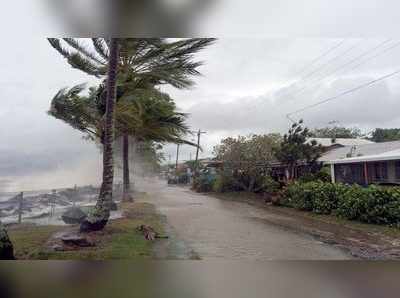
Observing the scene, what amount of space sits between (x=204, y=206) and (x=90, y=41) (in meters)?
4.87

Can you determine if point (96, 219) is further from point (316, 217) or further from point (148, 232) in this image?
point (316, 217)

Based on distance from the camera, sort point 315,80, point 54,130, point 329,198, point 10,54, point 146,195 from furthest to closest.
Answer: point 329,198 → point 146,195 → point 315,80 → point 54,130 → point 10,54

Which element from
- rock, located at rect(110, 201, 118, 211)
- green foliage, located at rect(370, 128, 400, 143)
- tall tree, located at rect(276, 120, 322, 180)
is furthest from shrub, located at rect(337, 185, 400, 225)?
rock, located at rect(110, 201, 118, 211)

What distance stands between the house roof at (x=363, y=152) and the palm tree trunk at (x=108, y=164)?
701cm

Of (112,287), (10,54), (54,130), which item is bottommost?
(112,287)

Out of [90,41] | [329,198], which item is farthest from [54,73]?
[329,198]

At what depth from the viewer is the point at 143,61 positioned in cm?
568

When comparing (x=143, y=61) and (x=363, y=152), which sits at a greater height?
(x=143, y=61)

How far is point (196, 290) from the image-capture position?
390cm

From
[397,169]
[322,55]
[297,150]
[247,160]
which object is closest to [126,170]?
[322,55]

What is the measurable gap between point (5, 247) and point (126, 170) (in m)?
2.28

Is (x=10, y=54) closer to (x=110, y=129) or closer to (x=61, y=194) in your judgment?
(x=110, y=129)

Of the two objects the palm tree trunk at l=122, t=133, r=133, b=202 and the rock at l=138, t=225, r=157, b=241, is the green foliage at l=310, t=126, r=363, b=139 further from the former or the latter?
the rock at l=138, t=225, r=157, b=241

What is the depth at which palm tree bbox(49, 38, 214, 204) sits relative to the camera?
5.29m
